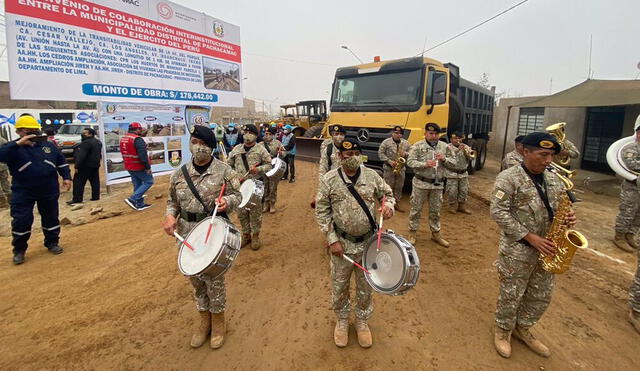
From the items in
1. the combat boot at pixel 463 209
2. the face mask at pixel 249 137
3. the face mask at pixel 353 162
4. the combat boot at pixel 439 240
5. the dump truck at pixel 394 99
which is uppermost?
the dump truck at pixel 394 99

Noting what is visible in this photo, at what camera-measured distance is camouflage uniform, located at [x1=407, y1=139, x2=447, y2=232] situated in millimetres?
5031

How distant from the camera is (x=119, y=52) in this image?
7.83 meters

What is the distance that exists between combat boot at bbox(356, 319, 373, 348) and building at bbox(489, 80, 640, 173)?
10224 millimetres

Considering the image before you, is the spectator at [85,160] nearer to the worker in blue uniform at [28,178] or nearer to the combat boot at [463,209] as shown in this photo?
the worker in blue uniform at [28,178]

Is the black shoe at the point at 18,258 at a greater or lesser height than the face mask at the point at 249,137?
lesser

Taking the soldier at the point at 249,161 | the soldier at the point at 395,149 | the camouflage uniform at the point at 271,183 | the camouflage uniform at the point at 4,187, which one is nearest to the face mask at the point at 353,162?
the soldier at the point at 249,161

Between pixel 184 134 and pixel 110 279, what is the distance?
621 cm

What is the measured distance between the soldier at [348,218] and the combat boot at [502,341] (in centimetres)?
120

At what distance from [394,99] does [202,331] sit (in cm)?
642

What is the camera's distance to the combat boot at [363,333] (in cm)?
296

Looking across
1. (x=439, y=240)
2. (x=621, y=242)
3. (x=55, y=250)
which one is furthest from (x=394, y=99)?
(x=55, y=250)

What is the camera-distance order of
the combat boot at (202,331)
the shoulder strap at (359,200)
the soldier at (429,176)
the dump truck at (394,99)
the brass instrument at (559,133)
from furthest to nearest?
1. the dump truck at (394,99)
2. the soldier at (429,176)
3. the brass instrument at (559,133)
4. the combat boot at (202,331)
5. the shoulder strap at (359,200)

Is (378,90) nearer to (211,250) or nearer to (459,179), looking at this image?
(459,179)

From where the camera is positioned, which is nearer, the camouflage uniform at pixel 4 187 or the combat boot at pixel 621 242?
the combat boot at pixel 621 242
